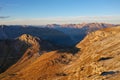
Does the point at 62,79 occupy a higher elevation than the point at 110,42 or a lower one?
lower

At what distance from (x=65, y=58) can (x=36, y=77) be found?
18823 mm

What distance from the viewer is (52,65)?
A: 120 m

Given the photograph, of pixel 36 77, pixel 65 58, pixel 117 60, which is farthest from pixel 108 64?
pixel 65 58


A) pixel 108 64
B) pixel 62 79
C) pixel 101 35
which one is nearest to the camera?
pixel 108 64

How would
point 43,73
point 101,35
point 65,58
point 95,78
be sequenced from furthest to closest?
point 101,35, point 65,58, point 43,73, point 95,78

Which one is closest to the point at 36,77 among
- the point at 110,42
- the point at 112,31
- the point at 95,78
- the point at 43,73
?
the point at 43,73

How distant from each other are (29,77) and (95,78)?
2640 inches

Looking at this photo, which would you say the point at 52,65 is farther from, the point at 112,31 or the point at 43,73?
the point at 112,31

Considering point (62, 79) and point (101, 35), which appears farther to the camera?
point (101, 35)

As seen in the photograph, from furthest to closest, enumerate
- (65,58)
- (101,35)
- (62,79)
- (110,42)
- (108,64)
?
(101,35) → (65,58) → (110,42) → (62,79) → (108,64)

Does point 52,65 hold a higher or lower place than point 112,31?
lower

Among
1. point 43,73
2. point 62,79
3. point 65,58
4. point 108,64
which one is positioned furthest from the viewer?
point 65,58

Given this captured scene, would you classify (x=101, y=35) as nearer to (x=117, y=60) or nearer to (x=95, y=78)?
(x=117, y=60)

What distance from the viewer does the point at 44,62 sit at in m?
128
